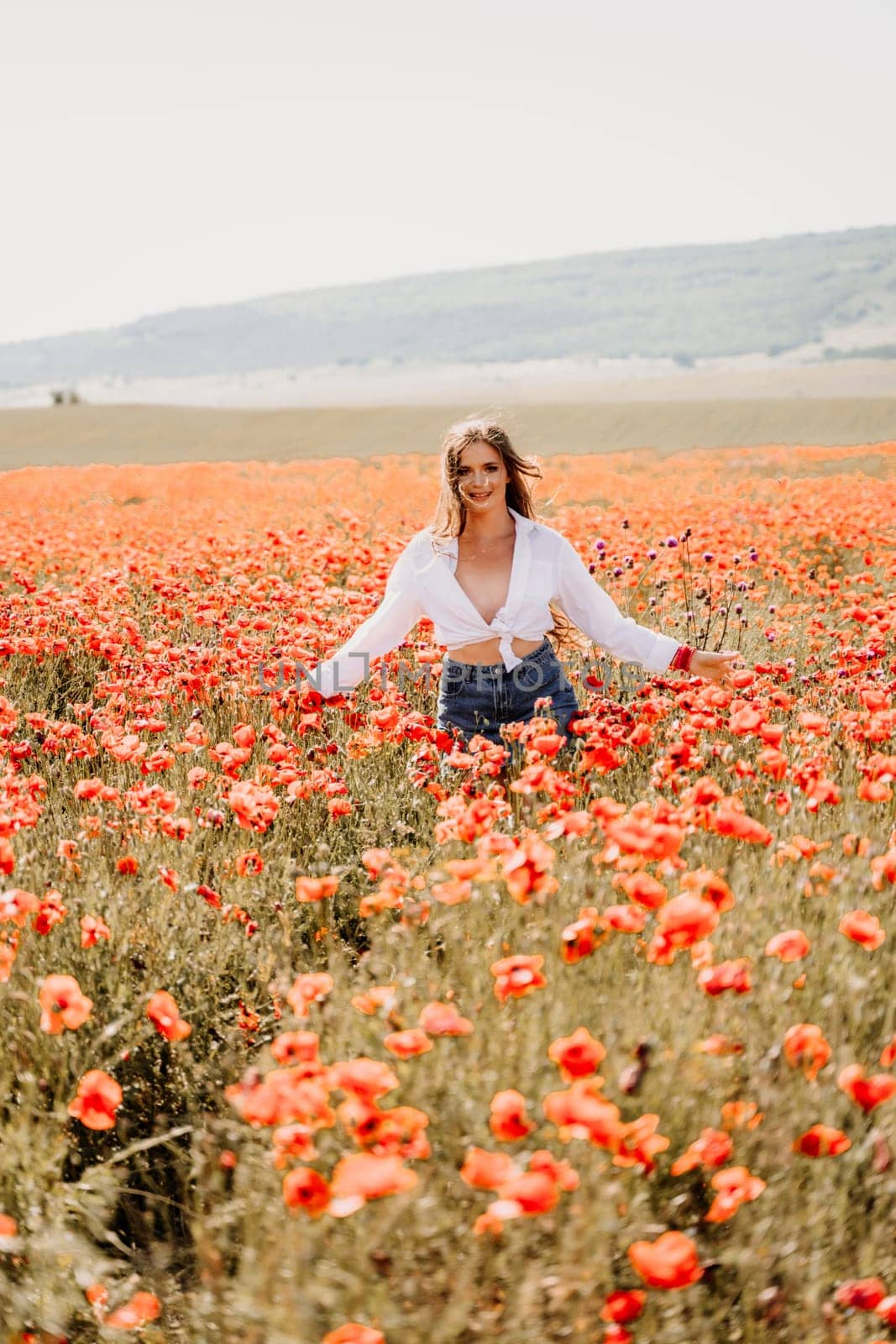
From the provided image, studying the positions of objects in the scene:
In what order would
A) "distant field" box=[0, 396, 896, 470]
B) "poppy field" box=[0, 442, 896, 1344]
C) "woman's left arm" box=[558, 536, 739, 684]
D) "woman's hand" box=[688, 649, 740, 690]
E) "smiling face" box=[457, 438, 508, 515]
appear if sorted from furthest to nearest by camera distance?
"distant field" box=[0, 396, 896, 470], "smiling face" box=[457, 438, 508, 515], "woman's left arm" box=[558, 536, 739, 684], "woman's hand" box=[688, 649, 740, 690], "poppy field" box=[0, 442, 896, 1344]

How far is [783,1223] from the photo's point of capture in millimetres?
1808

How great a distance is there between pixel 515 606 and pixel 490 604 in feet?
0.41

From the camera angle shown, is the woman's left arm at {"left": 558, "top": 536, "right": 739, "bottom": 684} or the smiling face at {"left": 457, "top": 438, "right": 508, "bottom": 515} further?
the smiling face at {"left": 457, "top": 438, "right": 508, "bottom": 515}

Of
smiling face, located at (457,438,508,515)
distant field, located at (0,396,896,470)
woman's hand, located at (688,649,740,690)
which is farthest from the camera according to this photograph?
distant field, located at (0,396,896,470)

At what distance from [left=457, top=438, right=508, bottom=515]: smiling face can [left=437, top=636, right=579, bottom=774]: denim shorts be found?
0.63m

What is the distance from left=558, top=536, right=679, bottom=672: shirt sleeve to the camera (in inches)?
165

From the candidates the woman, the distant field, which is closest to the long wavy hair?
the woman

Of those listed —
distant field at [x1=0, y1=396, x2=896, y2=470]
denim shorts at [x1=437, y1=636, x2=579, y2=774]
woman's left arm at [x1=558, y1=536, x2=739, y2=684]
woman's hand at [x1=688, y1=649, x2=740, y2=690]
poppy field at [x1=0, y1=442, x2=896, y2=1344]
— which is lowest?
poppy field at [x1=0, y1=442, x2=896, y2=1344]

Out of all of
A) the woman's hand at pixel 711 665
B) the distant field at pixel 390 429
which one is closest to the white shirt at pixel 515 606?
the woman's hand at pixel 711 665

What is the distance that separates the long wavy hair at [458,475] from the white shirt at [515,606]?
0.28 feet

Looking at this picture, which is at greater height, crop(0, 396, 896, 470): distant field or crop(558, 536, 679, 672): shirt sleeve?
crop(0, 396, 896, 470): distant field

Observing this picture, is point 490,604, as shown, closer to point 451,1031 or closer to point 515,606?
point 515,606

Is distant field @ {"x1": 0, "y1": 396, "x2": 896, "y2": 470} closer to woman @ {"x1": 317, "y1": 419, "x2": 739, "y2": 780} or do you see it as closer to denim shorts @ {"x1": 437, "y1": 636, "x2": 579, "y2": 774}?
woman @ {"x1": 317, "y1": 419, "x2": 739, "y2": 780}

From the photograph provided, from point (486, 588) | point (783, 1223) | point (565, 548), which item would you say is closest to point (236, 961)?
point (783, 1223)
